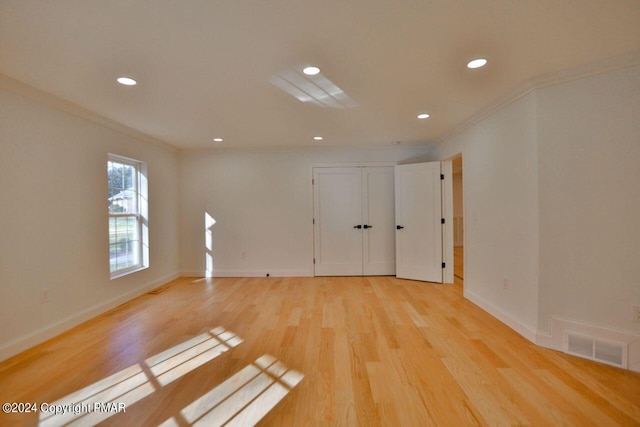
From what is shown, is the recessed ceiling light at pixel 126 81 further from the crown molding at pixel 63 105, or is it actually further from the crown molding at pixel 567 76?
the crown molding at pixel 567 76

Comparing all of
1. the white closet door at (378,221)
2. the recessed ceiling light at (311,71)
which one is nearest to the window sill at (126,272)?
the recessed ceiling light at (311,71)

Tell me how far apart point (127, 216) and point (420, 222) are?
Result: 475 centimetres

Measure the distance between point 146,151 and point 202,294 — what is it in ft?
8.17

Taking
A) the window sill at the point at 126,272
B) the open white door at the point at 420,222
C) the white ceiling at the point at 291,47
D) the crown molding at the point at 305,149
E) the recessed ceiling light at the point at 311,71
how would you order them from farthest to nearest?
the crown molding at the point at 305,149 → the open white door at the point at 420,222 → the window sill at the point at 126,272 → the recessed ceiling light at the point at 311,71 → the white ceiling at the point at 291,47

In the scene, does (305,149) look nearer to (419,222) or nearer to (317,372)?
(419,222)

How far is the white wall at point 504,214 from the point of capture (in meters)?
2.76

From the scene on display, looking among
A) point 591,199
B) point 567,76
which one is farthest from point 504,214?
point 567,76

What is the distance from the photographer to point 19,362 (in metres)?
2.46

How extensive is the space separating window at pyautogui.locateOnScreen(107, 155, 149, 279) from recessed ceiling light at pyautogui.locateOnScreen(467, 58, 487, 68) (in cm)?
450

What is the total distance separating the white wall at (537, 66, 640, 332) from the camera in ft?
7.47

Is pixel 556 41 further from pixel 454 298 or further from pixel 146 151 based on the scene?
pixel 146 151

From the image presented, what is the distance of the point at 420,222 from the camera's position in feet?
16.3

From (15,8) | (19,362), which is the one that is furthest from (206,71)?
(19,362)

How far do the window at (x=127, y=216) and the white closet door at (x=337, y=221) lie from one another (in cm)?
294
